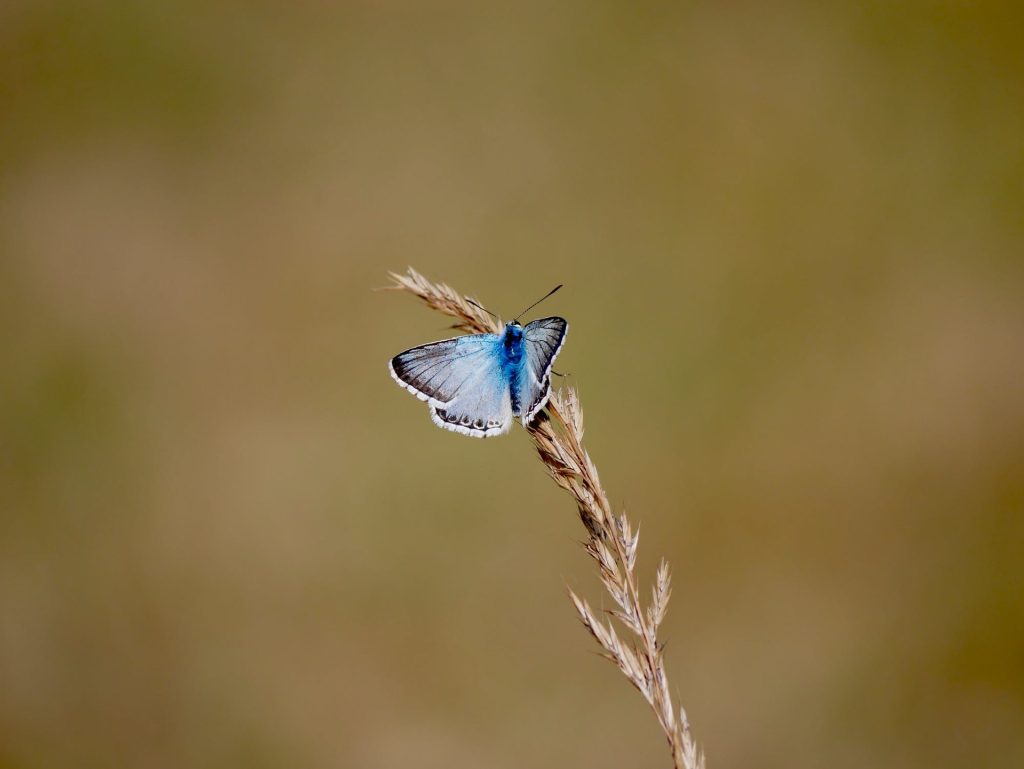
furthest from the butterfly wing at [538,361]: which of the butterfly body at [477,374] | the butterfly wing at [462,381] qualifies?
the butterfly wing at [462,381]

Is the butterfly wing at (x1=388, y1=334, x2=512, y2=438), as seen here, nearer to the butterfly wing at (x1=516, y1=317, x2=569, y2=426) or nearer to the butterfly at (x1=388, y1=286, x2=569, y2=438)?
the butterfly at (x1=388, y1=286, x2=569, y2=438)

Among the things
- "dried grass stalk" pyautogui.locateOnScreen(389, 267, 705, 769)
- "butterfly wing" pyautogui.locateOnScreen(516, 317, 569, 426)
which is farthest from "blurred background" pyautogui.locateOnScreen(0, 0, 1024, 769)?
"dried grass stalk" pyautogui.locateOnScreen(389, 267, 705, 769)

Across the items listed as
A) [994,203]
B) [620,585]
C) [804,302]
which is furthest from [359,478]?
[994,203]

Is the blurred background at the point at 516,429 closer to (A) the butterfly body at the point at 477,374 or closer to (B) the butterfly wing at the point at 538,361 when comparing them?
(A) the butterfly body at the point at 477,374

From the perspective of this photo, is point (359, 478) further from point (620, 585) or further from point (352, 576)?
point (620, 585)

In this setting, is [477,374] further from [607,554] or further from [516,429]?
[516,429]

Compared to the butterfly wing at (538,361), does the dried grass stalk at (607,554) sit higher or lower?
lower

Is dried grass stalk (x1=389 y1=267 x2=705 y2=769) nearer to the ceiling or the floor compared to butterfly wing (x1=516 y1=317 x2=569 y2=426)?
nearer to the floor
